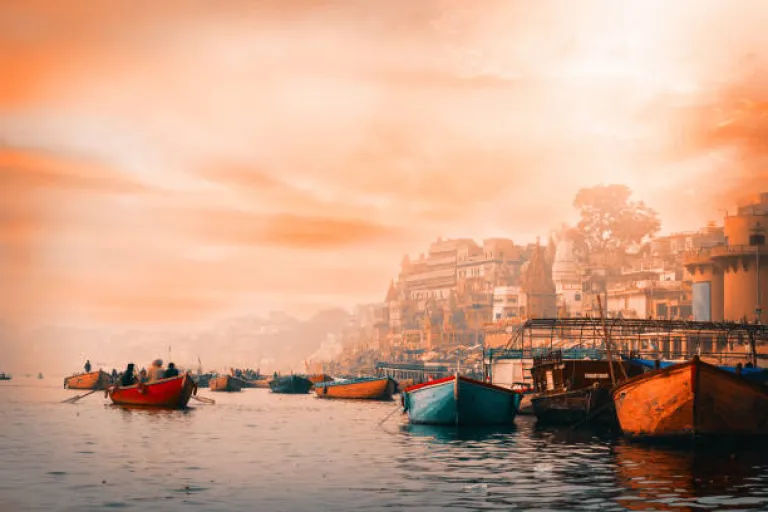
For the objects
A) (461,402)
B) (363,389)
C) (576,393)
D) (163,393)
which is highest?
(576,393)

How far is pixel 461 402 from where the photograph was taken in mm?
52344

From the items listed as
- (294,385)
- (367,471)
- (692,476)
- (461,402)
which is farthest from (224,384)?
(692,476)

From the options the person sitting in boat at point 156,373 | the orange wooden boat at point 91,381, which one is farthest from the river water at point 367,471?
the orange wooden boat at point 91,381

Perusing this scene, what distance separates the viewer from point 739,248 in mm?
118750

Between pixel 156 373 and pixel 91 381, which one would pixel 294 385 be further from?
pixel 156 373

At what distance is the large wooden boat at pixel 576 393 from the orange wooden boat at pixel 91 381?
322 ft

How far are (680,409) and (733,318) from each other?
83.4 m

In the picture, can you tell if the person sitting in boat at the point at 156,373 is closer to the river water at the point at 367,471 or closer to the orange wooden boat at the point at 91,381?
the river water at the point at 367,471

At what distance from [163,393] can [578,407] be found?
34.9 m

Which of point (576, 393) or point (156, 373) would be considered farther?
point (156, 373)

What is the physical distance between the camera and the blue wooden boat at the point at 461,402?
5259 centimetres

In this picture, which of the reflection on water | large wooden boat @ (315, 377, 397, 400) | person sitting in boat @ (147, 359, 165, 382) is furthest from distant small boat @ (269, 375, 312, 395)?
the reflection on water

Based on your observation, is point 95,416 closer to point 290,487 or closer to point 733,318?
point 290,487

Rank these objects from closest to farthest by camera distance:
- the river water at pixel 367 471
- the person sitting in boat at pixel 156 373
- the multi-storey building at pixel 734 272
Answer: the river water at pixel 367 471 → the person sitting in boat at pixel 156 373 → the multi-storey building at pixel 734 272
